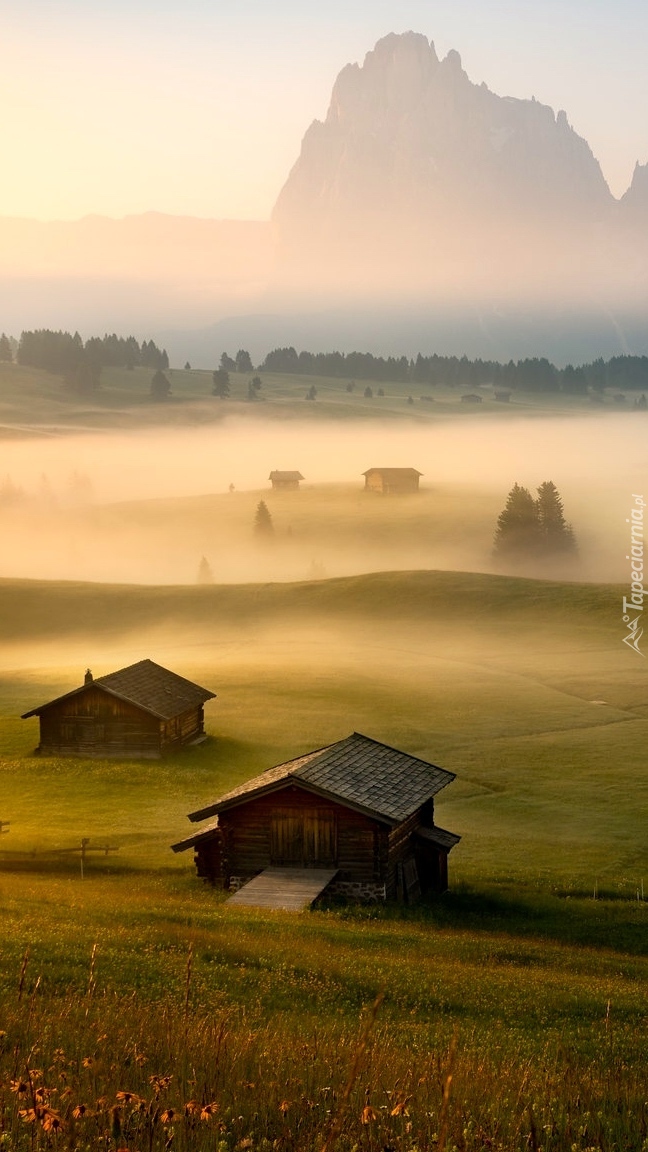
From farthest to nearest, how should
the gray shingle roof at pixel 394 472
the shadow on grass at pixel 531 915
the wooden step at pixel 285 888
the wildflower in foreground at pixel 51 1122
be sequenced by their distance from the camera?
the gray shingle roof at pixel 394 472, the wooden step at pixel 285 888, the shadow on grass at pixel 531 915, the wildflower in foreground at pixel 51 1122

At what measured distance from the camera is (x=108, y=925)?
26875mm

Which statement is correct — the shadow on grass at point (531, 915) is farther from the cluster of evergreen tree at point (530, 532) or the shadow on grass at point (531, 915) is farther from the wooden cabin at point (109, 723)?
the cluster of evergreen tree at point (530, 532)

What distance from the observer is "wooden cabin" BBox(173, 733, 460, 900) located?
1487 inches

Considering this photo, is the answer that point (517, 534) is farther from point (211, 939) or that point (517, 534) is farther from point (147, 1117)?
point (147, 1117)

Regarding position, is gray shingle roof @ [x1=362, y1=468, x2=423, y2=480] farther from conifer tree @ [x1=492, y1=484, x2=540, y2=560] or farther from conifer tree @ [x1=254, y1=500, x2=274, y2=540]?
conifer tree @ [x1=492, y1=484, x2=540, y2=560]

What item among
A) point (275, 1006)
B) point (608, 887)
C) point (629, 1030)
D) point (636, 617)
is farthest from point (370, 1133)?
point (636, 617)

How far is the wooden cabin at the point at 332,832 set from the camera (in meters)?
37.8

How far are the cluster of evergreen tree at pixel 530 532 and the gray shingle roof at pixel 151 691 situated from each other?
95470 mm

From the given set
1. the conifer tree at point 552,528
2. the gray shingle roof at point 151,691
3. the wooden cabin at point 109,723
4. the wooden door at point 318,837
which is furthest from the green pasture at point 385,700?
the conifer tree at point 552,528

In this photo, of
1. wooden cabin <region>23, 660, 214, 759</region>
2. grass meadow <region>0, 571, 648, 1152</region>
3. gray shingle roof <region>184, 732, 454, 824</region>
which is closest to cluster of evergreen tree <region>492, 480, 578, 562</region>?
grass meadow <region>0, 571, 648, 1152</region>

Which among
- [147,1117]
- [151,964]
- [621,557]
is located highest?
[147,1117]

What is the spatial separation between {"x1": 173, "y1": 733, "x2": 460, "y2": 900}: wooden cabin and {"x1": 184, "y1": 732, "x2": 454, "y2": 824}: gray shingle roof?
0.05 m

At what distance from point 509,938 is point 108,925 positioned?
11.5 meters

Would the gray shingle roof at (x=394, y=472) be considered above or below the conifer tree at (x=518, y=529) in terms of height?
above
